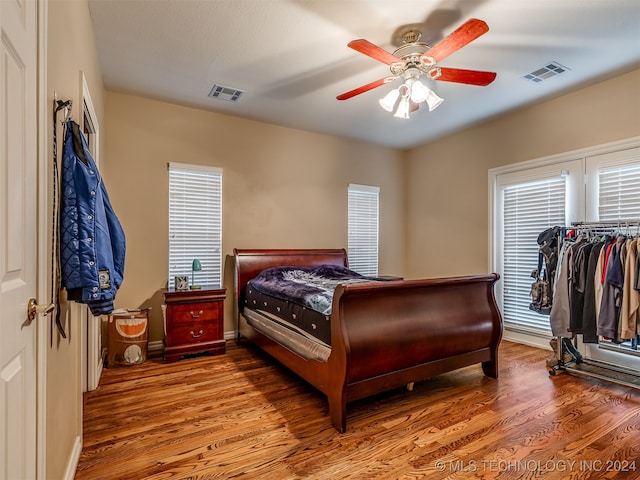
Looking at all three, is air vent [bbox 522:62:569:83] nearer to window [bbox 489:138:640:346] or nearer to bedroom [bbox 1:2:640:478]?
bedroom [bbox 1:2:640:478]

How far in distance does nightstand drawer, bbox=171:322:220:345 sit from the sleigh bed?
0.64 meters

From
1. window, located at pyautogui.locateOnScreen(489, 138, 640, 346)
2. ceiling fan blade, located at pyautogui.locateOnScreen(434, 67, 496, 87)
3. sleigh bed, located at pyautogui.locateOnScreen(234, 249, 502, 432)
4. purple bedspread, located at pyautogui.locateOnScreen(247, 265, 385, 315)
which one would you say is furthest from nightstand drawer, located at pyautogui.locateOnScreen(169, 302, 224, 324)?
window, located at pyautogui.locateOnScreen(489, 138, 640, 346)

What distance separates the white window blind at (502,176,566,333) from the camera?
153 inches

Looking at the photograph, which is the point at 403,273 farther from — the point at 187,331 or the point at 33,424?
the point at 33,424

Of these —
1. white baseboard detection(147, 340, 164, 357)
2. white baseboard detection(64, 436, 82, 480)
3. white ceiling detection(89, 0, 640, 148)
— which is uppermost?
white ceiling detection(89, 0, 640, 148)

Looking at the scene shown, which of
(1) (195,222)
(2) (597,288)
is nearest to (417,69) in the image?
(2) (597,288)

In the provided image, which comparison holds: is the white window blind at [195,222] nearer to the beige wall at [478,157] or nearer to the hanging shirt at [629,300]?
the beige wall at [478,157]

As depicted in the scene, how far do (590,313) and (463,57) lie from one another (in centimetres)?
251

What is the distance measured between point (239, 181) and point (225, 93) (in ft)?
3.59

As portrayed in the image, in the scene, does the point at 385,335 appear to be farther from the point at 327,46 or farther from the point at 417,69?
the point at 327,46

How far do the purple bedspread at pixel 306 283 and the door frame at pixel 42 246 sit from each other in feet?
5.32

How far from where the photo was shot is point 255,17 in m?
2.48

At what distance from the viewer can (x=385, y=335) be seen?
240 centimetres

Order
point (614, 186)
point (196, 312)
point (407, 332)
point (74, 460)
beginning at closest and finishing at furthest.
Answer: point (74, 460), point (407, 332), point (614, 186), point (196, 312)
